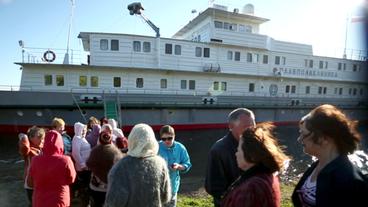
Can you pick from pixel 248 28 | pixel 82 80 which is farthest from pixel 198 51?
pixel 82 80

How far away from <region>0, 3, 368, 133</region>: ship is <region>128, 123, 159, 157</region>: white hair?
42.9ft

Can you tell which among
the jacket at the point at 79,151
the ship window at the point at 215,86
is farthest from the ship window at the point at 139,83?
the jacket at the point at 79,151

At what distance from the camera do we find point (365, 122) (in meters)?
26.2

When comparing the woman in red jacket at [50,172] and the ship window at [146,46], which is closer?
the woman in red jacket at [50,172]

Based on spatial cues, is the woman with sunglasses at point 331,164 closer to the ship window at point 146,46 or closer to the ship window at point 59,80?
the ship window at point 59,80

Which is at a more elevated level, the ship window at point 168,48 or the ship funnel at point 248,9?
the ship funnel at point 248,9

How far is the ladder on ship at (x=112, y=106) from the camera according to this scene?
50.9ft

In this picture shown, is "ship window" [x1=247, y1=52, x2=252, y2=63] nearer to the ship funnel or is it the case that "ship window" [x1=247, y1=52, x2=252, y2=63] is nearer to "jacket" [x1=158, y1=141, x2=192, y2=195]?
the ship funnel

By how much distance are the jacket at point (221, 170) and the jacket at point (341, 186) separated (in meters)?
1.15

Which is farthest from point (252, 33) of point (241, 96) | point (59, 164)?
point (59, 164)

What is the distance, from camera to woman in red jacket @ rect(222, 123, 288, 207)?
1825 millimetres

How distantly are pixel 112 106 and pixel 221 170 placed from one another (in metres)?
13.7

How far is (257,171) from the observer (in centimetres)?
195

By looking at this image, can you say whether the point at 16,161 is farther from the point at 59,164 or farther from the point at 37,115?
the point at 59,164
